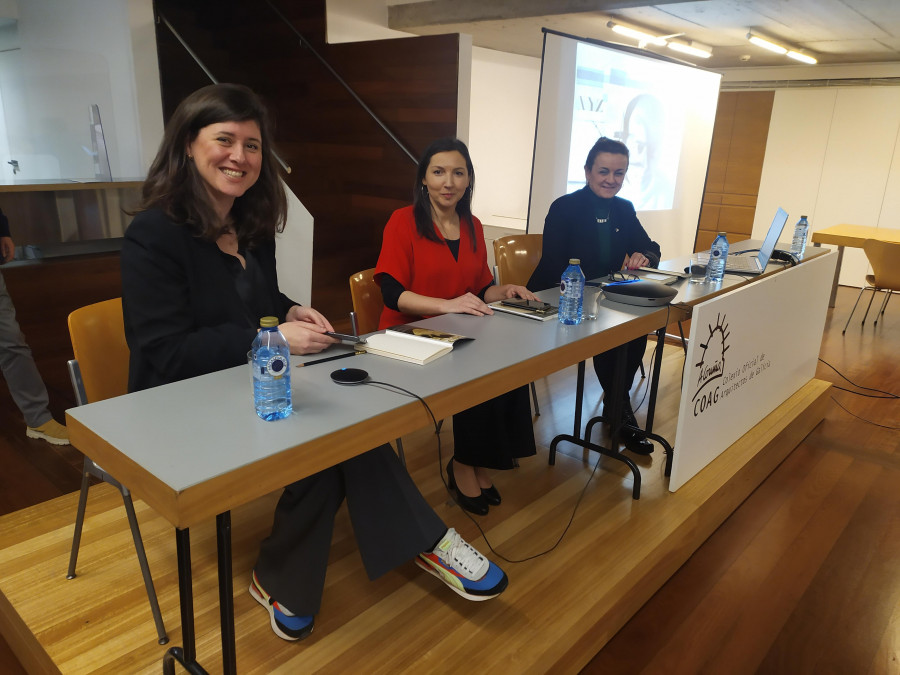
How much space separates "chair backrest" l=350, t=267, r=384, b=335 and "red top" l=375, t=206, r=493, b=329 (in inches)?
2.0

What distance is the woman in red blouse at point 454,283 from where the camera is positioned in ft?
6.46

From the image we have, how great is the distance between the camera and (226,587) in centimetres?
114

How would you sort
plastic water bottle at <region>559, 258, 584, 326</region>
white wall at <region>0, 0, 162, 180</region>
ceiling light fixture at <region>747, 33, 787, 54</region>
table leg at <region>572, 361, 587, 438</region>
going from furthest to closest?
1. ceiling light fixture at <region>747, 33, 787, 54</region>
2. white wall at <region>0, 0, 162, 180</region>
3. table leg at <region>572, 361, 587, 438</region>
4. plastic water bottle at <region>559, 258, 584, 326</region>

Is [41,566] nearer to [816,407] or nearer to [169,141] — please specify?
[169,141]

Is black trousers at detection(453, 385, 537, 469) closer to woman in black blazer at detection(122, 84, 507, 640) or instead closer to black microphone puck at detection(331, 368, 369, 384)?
woman in black blazer at detection(122, 84, 507, 640)

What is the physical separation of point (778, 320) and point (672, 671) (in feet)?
5.30

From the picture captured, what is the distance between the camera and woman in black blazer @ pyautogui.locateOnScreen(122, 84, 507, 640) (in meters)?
1.38

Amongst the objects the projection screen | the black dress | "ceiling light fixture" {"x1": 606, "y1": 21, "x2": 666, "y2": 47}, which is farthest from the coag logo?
"ceiling light fixture" {"x1": 606, "y1": 21, "x2": 666, "y2": 47}

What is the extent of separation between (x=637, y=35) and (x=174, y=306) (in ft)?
18.1

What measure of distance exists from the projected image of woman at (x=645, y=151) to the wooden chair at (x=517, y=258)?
2546mm

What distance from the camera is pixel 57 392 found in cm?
310

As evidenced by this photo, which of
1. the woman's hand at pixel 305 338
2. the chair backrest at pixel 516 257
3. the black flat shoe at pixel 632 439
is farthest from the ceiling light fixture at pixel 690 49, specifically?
the woman's hand at pixel 305 338

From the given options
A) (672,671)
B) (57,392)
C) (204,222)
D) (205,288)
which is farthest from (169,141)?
(57,392)

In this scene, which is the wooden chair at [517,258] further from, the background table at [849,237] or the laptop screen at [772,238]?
the background table at [849,237]
